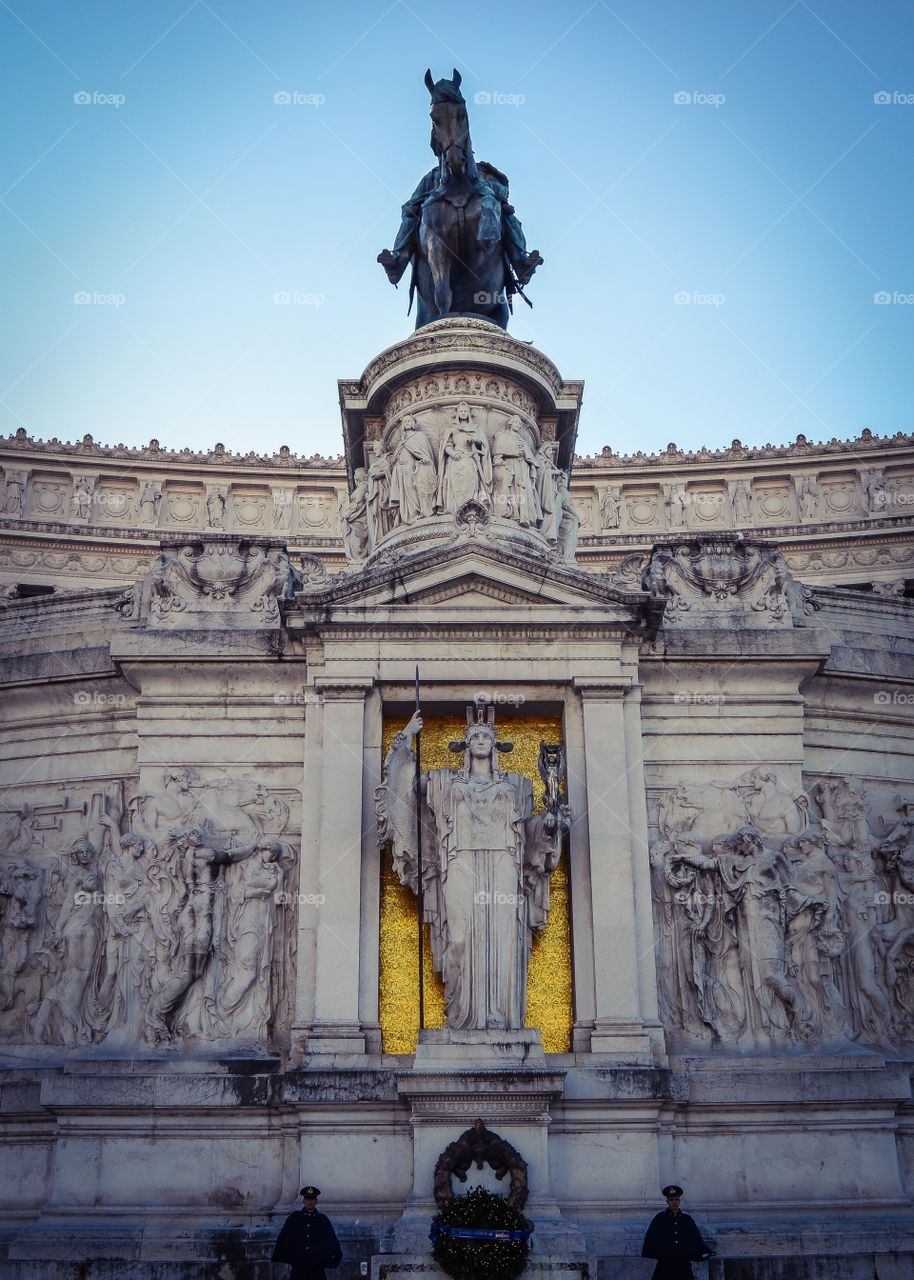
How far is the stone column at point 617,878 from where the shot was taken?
14.9 m

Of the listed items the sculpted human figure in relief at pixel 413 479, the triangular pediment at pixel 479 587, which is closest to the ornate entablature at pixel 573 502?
the sculpted human figure in relief at pixel 413 479

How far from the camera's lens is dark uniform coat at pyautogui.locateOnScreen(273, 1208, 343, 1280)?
40.2ft

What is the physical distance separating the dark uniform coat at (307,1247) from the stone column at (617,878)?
3.80 metres

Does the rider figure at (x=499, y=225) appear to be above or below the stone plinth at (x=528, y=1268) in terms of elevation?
above

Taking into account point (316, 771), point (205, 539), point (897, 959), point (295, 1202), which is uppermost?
point (205, 539)

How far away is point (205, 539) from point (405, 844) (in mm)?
5533

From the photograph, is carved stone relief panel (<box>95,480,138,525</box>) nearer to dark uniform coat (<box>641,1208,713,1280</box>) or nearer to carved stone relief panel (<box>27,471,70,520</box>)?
carved stone relief panel (<box>27,471,70,520</box>)

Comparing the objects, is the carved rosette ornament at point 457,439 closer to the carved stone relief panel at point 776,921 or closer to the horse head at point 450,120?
the horse head at point 450,120

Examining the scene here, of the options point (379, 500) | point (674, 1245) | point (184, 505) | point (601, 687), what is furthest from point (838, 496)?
point (674, 1245)

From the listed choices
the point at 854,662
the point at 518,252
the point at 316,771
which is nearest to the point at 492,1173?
the point at 316,771

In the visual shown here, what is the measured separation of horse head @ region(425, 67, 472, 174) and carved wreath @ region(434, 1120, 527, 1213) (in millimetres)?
17659

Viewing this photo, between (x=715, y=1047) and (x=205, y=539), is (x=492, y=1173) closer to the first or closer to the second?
(x=715, y=1047)

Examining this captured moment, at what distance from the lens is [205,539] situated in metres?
18.2

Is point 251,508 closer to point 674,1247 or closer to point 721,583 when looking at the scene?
point 721,583
